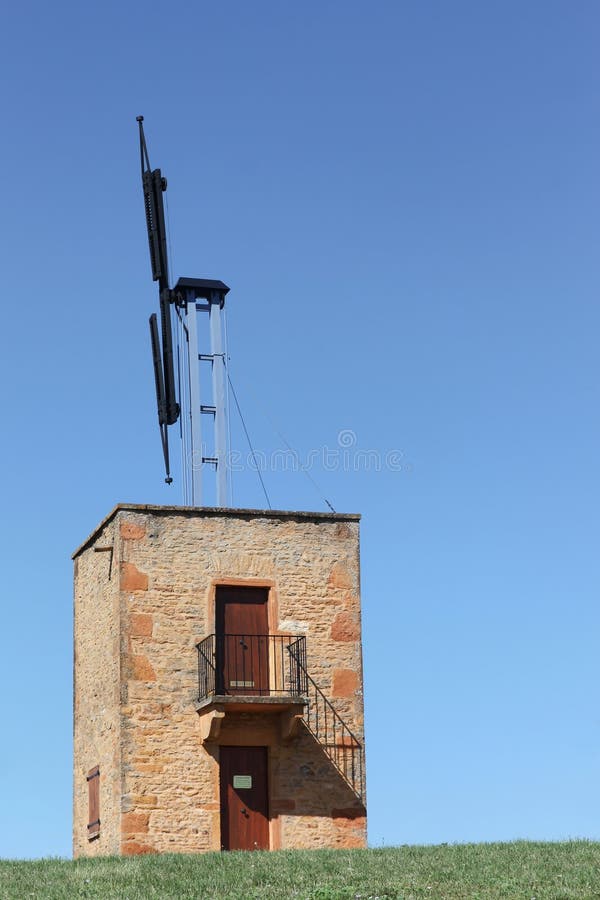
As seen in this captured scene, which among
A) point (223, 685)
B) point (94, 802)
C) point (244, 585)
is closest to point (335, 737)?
point (223, 685)

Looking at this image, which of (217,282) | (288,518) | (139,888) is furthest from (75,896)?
(217,282)

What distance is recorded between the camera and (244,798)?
96.4 feet

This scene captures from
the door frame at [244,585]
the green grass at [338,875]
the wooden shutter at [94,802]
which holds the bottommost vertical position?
the green grass at [338,875]

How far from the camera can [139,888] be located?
22.2m

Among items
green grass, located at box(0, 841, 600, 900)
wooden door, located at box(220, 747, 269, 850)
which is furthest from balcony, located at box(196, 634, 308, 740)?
green grass, located at box(0, 841, 600, 900)

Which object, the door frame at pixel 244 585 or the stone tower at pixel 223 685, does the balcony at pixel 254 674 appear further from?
the door frame at pixel 244 585

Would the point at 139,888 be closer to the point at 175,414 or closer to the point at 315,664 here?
the point at 315,664

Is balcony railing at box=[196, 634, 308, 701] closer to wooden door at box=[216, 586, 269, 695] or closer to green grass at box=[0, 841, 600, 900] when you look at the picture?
wooden door at box=[216, 586, 269, 695]

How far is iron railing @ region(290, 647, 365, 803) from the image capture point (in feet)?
98.4

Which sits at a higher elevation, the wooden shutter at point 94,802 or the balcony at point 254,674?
the balcony at point 254,674

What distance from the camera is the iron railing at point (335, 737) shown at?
29984 millimetres

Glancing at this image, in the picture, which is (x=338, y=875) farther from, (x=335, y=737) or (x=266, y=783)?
(x=335, y=737)

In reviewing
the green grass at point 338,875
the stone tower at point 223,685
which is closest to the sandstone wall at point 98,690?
the stone tower at point 223,685

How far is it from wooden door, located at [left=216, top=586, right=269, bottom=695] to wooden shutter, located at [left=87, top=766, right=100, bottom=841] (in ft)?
10.8
